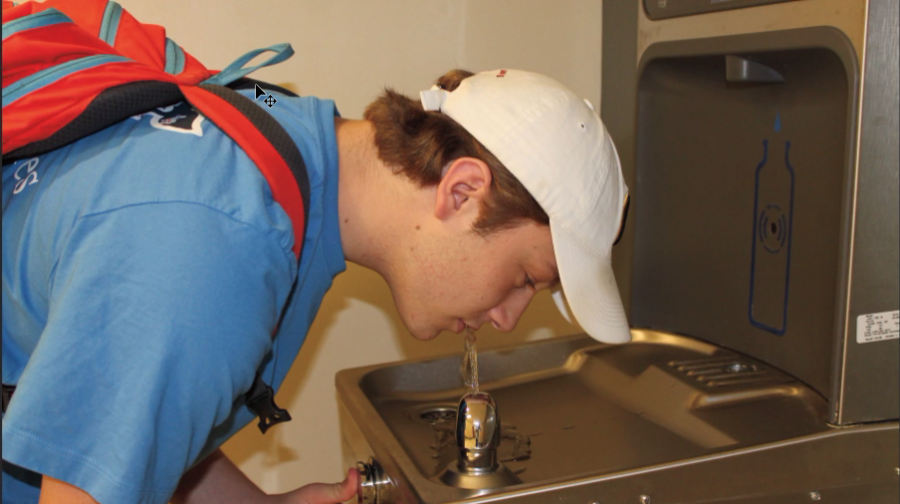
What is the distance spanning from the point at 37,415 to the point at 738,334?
0.82m

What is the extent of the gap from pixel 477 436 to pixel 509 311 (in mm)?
132

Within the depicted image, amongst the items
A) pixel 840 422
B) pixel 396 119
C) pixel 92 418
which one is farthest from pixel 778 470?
pixel 92 418

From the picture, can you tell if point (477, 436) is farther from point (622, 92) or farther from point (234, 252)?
point (622, 92)

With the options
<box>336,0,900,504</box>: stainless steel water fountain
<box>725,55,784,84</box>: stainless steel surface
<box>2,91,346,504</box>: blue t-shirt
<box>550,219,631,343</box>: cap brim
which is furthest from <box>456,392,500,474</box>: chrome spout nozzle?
<box>725,55,784,84</box>: stainless steel surface

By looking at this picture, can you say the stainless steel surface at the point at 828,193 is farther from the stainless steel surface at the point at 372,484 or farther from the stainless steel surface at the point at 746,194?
the stainless steel surface at the point at 372,484

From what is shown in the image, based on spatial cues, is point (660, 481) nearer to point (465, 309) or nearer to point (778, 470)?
point (778, 470)

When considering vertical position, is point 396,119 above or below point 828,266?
above

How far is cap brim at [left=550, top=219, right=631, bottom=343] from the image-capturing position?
73cm

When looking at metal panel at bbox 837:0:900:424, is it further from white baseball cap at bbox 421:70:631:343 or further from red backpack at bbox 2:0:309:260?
red backpack at bbox 2:0:309:260

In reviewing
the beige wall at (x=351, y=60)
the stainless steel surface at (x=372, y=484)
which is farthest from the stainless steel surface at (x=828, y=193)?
the stainless steel surface at (x=372, y=484)

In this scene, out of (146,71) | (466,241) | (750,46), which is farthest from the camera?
(750,46)

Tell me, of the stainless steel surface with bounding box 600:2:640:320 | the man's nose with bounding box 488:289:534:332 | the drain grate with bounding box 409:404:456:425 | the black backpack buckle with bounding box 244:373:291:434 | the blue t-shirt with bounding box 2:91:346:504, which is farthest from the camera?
the stainless steel surface with bounding box 600:2:640:320

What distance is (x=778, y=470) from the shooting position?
29.6 inches

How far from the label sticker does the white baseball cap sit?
260mm
